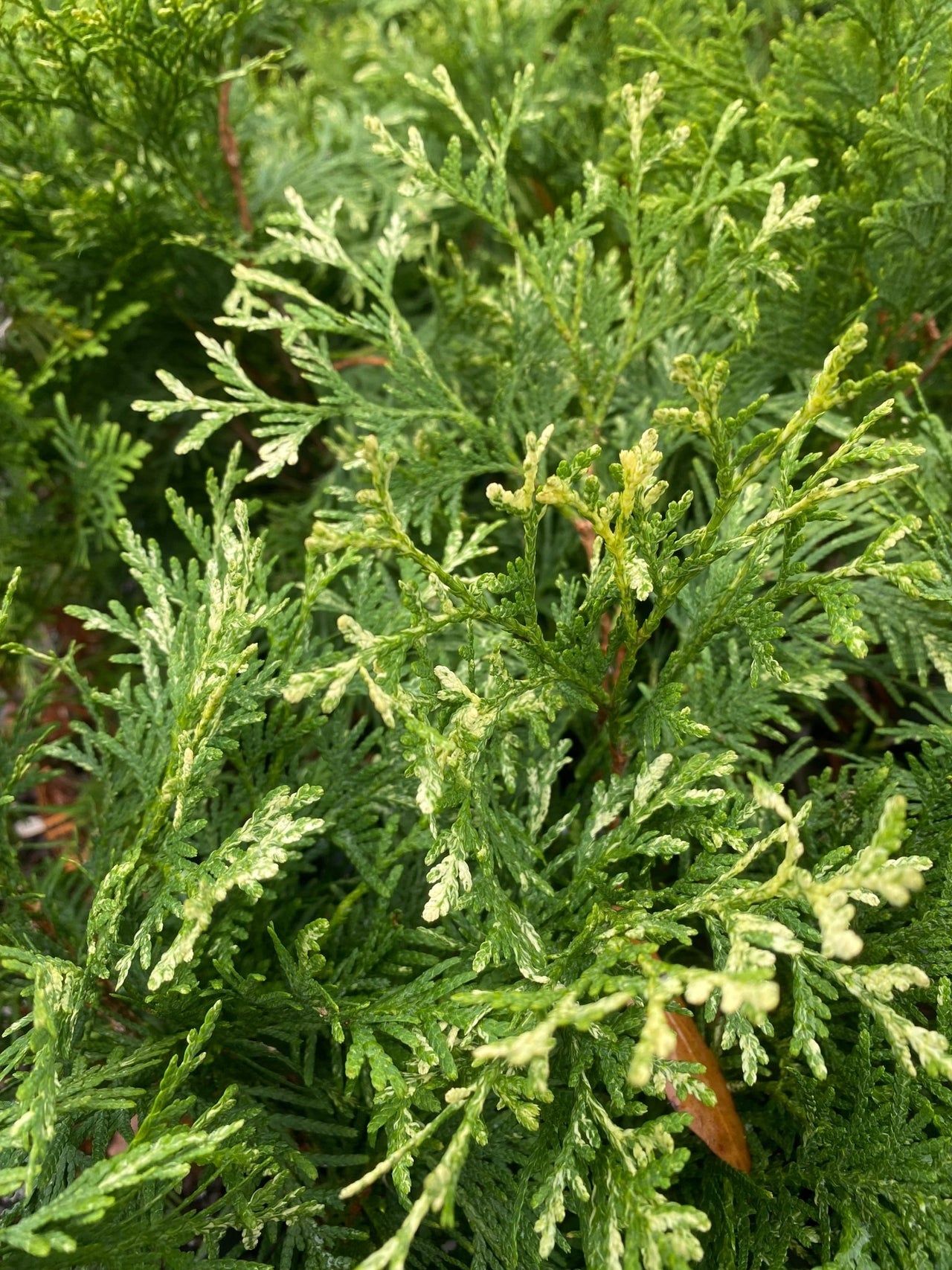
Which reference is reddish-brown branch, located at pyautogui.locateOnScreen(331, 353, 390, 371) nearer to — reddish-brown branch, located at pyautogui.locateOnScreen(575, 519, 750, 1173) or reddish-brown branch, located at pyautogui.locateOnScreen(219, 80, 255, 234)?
reddish-brown branch, located at pyautogui.locateOnScreen(219, 80, 255, 234)

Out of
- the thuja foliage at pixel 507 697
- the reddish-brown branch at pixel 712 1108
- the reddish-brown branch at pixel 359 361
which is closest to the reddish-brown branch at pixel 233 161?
the thuja foliage at pixel 507 697

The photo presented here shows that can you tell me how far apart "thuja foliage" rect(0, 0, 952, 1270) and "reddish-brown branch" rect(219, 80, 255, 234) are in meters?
0.01

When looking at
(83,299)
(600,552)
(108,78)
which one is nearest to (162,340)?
(83,299)

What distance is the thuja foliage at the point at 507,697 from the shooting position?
111cm

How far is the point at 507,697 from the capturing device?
1.22m

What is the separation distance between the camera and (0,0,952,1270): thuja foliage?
1.11 m

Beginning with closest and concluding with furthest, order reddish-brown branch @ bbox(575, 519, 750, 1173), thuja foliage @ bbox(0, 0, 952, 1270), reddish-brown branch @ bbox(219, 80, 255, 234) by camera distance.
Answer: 1. thuja foliage @ bbox(0, 0, 952, 1270)
2. reddish-brown branch @ bbox(575, 519, 750, 1173)
3. reddish-brown branch @ bbox(219, 80, 255, 234)

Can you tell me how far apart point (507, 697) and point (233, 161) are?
60.8 inches

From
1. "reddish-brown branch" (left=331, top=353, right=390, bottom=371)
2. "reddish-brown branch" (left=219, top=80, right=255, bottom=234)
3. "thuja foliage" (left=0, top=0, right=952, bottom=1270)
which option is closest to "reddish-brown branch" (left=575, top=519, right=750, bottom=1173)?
"thuja foliage" (left=0, top=0, right=952, bottom=1270)

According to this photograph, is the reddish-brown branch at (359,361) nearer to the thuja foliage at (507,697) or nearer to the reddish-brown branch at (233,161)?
the thuja foliage at (507,697)

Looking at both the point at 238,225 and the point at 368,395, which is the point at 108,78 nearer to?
the point at 238,225

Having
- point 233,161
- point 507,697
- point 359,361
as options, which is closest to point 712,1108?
point 507,697

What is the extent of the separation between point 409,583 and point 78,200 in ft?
4.20

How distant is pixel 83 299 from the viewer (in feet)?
7.38
